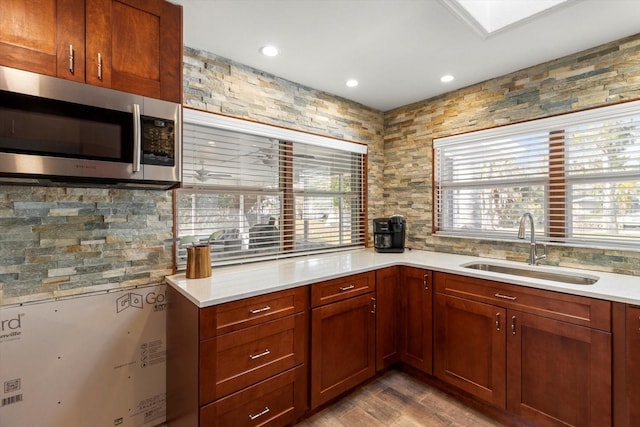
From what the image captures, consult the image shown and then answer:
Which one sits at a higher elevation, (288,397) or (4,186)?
(4,186)

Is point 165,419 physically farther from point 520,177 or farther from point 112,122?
point 520,177

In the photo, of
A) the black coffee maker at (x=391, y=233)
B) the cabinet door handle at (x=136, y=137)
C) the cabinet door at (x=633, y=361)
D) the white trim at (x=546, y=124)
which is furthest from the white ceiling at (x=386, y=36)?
the cabinet door at (x=633, y=361)

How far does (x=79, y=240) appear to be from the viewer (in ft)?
5.47

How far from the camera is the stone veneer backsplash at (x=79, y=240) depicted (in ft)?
4.97

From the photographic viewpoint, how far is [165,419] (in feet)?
6.40

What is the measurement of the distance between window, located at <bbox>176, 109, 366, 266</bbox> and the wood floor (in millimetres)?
1191

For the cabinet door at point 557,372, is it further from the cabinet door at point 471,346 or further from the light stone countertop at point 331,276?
the light stone countertop at point 331,276

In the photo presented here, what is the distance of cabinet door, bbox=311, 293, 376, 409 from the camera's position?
1944 mm

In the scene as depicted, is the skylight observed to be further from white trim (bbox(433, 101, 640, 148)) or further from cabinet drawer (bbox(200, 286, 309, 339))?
cabinet drawer (bbox(200, 286, 309, 339))

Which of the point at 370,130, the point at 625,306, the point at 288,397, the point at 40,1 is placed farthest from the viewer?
the point at 370,130

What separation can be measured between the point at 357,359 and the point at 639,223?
6.71 ft

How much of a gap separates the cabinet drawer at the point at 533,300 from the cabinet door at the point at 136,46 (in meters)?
2.13

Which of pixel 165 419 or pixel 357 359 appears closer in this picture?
pixel 165 419

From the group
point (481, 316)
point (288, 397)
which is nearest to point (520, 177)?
point (481, 316)
